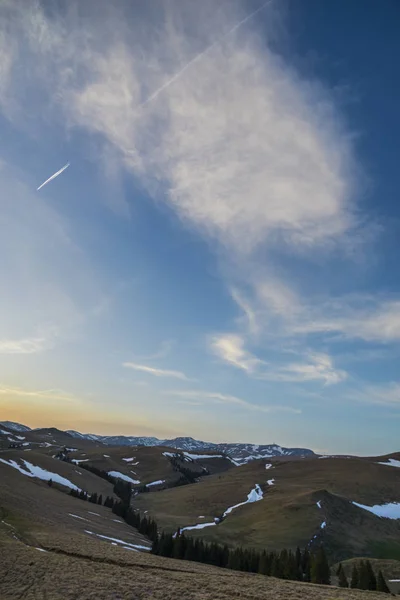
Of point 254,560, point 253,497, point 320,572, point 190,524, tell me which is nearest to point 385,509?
point 253,497

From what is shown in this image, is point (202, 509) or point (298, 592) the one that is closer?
point (298, 592)

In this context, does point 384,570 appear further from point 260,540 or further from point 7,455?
point 7,455

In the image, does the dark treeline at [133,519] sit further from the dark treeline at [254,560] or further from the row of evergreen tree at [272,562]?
the dark treeline at [254,560]

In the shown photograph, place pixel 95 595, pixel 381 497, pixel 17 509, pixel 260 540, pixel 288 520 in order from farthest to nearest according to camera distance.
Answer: pixel 381 497, pixel 288 520, pixel 260 540, pixel 17 509, pixel 95 595

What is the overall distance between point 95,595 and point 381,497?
154974mm

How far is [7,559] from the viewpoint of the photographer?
2692 centimetres

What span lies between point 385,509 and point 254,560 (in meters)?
92.1

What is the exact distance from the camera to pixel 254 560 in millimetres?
63812

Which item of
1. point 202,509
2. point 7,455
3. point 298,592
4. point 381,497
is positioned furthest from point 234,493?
point 298,592

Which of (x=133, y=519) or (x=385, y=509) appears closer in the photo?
(x=133, y=519)

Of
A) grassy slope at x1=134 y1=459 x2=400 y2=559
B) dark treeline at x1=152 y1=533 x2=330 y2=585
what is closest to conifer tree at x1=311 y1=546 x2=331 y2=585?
dark treeline at x1=152 y1=533 x2=330 y2=585

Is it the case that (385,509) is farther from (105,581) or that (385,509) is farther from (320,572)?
(105,581)

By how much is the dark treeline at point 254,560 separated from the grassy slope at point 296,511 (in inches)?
1028

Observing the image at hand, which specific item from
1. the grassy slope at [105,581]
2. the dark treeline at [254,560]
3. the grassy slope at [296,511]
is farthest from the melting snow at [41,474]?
the grassy slope at [105,581]
